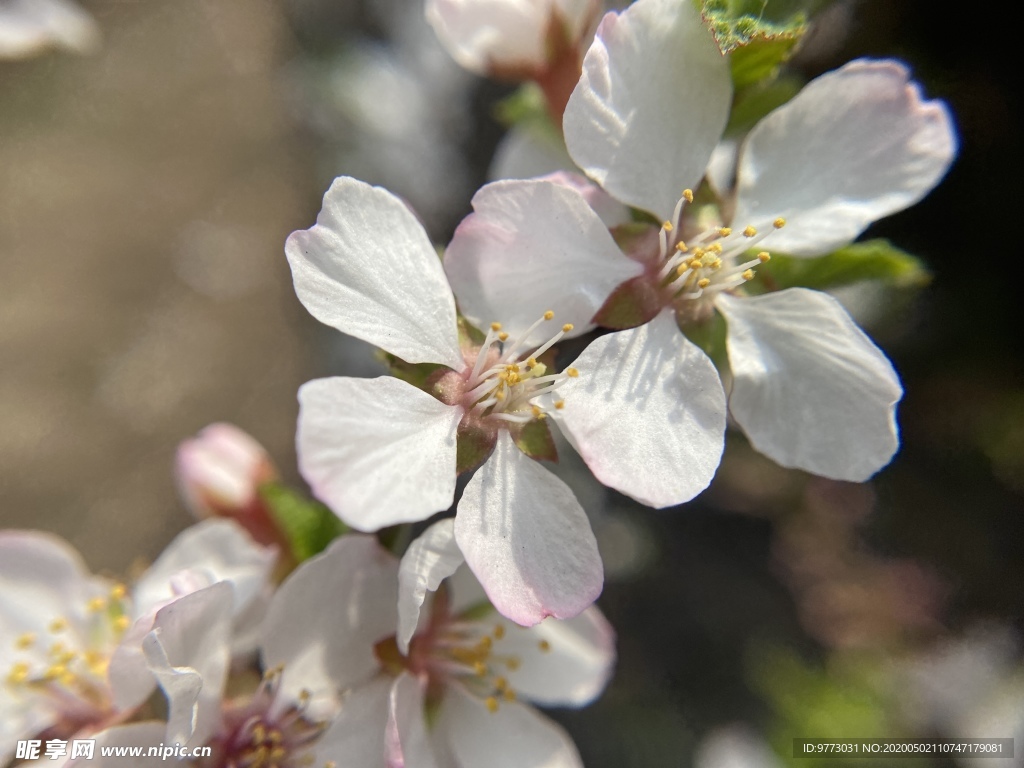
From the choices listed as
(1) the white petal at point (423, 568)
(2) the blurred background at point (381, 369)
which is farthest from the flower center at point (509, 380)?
(2) the blurred background at point (381, 369)

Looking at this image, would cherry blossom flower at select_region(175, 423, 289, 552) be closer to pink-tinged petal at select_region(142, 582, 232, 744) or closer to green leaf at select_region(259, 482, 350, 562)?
green leaf at select_region(259, 482, 350, 562)

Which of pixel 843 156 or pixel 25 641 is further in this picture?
pixel 25 641

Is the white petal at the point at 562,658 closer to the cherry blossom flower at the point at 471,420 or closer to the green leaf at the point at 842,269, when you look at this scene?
the cherry blossom flower at the point at 471,420

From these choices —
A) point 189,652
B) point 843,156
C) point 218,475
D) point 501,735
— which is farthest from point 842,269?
point 218,475

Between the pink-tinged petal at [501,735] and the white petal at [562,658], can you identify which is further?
the white petal at [562,658]

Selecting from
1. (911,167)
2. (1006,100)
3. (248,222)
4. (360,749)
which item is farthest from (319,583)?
(248,222)

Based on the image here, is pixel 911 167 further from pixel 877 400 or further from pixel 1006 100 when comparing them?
pixel 1006 100

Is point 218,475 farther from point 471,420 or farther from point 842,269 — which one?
point 842,269
